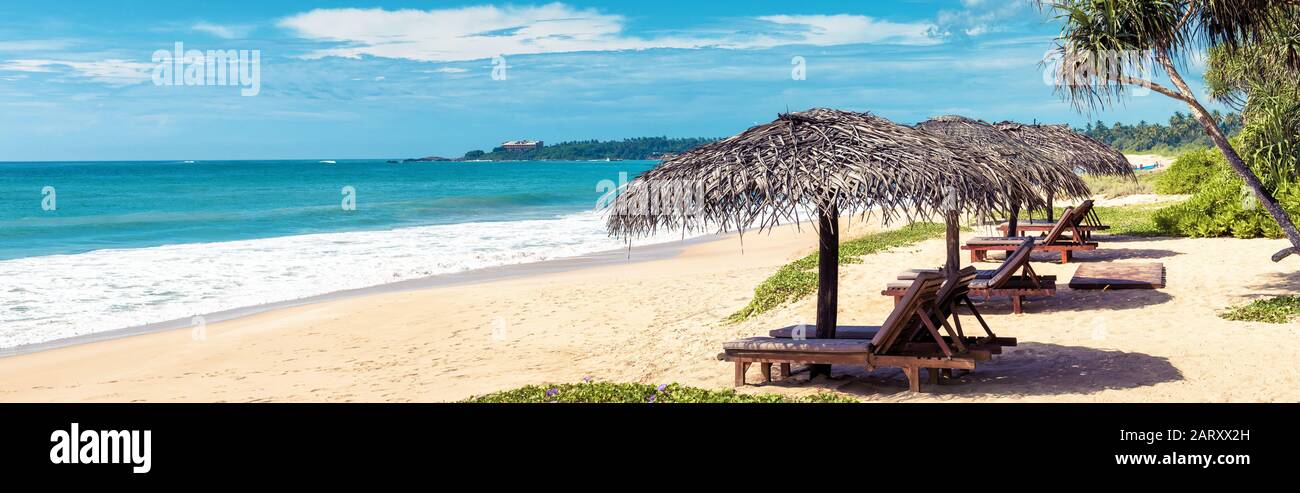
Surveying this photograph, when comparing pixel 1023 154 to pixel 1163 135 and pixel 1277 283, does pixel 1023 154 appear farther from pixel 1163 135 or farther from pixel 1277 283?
pixel 1163 135

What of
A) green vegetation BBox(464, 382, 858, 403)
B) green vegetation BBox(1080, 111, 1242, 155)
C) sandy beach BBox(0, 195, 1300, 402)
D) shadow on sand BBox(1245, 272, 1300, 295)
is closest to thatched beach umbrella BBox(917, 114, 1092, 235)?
sandy beach BBox(0, 195, 1300, 402)

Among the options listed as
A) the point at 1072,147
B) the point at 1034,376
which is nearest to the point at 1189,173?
the point at 1072,147

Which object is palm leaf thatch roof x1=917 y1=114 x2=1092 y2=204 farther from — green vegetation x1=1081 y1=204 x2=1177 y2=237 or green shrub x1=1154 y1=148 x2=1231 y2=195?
green shrub x1=1154 y1=148 x2=1231 y2=195

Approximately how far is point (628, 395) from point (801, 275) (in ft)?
20.1

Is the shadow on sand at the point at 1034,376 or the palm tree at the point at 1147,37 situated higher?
the palm tree at the point at 1147,37

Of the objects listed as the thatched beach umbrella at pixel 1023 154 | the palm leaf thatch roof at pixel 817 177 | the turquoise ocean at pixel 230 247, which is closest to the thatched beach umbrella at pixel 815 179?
the palm leaf thatch roof at pixel 817 177

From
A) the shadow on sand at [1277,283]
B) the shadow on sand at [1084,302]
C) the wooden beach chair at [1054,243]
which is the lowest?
the shadow on sand at [1084,302]

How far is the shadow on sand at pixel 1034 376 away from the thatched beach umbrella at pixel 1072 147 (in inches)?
213

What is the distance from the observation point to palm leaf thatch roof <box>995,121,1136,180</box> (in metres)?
13.8

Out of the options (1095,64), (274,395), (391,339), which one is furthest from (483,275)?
(1095,64)

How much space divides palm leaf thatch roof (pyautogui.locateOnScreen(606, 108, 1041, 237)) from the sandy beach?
1.36 m

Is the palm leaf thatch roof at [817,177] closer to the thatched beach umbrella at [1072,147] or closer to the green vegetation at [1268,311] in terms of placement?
the green vegetation at [1268,311]

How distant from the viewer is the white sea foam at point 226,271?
1440 cm
